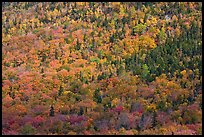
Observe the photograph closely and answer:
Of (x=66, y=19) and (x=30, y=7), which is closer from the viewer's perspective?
(x=66, y=19)

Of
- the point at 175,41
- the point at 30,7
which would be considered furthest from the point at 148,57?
the point at 30,7

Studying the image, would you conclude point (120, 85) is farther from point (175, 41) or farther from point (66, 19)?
point (66, 19)

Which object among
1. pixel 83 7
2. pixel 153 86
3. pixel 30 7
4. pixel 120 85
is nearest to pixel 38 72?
pixel 120 85

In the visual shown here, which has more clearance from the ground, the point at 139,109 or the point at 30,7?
the point at 30,7

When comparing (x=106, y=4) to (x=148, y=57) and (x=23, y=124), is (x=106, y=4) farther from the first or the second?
(x=23, y=124)

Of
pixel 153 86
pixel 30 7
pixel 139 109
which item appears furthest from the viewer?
pixel 30 7

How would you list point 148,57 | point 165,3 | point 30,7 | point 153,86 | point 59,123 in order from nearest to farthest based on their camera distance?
point 59,123 < point 153,86 < point 148,57 < point 165,3 < point 30,7

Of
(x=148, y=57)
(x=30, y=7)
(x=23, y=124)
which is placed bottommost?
(x=23, y=124)
